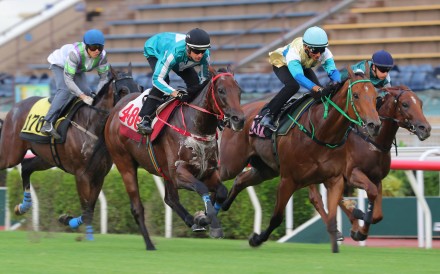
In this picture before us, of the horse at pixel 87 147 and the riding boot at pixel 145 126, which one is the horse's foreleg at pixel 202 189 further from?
the horse at pixel 87 147

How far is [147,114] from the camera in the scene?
849 cm

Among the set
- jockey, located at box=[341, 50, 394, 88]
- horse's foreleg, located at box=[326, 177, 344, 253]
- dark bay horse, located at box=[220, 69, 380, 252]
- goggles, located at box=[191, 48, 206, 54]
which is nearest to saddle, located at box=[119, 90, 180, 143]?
goggles, located at box=[191, 48, 206, 54]

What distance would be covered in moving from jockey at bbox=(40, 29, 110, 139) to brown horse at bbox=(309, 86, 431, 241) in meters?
2.47

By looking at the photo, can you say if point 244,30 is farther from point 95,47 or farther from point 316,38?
point 316,38

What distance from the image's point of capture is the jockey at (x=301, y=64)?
8250mm

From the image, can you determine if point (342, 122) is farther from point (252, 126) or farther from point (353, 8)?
point (353, 8)

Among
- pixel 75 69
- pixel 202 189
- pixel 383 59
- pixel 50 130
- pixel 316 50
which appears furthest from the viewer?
pixel 50 130

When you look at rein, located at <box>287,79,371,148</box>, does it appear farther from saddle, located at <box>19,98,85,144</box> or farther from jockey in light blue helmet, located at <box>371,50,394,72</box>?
saddle, located at <box>19,98,85,144</box>

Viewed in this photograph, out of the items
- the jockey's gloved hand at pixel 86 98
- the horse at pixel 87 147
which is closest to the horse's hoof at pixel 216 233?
the horse at pixel 87 147

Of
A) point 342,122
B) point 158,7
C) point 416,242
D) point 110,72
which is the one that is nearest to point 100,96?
point 110,72

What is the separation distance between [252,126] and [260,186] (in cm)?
129

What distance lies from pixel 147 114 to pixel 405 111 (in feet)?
7.37

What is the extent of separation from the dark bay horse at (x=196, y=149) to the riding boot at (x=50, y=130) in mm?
1237

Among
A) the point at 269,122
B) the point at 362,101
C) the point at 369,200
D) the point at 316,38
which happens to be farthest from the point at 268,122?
the point at 362,101
